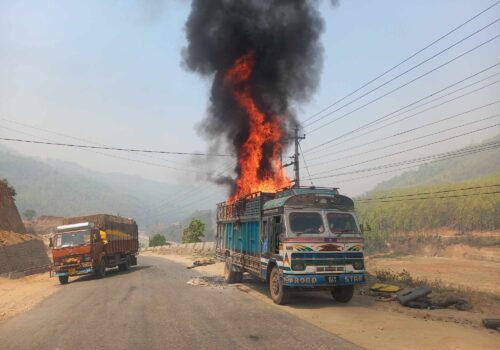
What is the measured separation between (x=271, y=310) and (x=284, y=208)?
2.90 m

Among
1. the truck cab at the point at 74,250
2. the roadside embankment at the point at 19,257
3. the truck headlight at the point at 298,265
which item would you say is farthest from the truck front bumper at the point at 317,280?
the roadside embankment at the point at 19,257

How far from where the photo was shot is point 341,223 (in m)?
12.6

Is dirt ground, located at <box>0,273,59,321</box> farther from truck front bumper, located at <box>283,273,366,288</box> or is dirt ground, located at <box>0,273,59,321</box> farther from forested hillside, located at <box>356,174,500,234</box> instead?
forested hillside, located at <box>356,174,500,234</box>

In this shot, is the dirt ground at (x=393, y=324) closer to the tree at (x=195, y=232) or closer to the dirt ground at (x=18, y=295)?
the dirt ground at (x=18, y=295)

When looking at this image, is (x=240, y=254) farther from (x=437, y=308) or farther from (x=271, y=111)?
(x=271, y=111)

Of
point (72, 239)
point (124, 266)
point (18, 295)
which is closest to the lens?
point (18, 295)

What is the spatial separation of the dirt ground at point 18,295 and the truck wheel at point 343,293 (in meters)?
9.86

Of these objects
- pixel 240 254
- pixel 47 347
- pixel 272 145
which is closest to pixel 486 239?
pixel 272 145

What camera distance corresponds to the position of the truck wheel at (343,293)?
12.5m

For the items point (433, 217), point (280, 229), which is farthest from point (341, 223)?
point (433, 217)

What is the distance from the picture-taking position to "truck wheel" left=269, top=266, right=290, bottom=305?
474 inches

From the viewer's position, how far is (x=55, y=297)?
16.0 metres

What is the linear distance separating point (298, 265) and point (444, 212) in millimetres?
76399

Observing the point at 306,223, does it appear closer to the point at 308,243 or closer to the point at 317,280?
the point at 308,243
